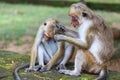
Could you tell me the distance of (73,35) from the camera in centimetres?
743

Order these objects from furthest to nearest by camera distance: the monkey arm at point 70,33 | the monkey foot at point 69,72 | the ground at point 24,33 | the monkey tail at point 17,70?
1. the monkey arm at point 70,33
2. the ground at point 24,33
3. the monkey foot at point 69,72
4. the monkey tail at point 17,70

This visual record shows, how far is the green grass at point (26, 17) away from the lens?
16.4 meters

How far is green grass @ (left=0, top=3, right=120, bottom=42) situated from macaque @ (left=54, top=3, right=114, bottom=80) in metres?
8.49

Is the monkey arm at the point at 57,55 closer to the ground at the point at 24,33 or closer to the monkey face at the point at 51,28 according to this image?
the ground at the point at 24,33

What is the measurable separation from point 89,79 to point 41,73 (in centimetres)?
92

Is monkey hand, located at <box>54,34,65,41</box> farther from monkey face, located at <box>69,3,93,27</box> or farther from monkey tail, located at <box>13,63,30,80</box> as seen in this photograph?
monkey tail, located at <box>13,63,30,80</box>

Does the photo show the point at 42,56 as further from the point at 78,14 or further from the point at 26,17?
the point at 26,17

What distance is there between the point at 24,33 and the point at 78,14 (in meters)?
9.35

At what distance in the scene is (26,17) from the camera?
2039 centimetres

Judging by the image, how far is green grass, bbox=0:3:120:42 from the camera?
16.4 meters

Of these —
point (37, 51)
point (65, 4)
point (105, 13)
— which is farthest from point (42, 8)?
point (37, 51)

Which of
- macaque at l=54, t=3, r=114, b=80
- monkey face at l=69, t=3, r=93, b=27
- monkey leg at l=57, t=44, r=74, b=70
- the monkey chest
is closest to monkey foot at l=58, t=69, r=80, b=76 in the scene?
macaque at l=54, t=3, r=114, b=80

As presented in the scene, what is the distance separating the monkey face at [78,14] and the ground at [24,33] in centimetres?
100

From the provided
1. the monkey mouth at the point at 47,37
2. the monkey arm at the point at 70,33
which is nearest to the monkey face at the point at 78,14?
the monkey arm at the point at 70,33
